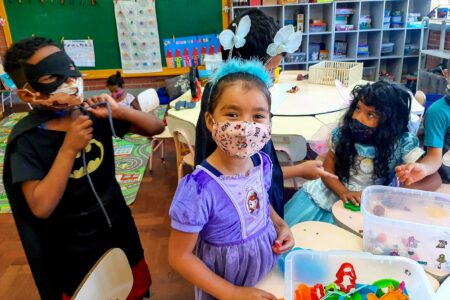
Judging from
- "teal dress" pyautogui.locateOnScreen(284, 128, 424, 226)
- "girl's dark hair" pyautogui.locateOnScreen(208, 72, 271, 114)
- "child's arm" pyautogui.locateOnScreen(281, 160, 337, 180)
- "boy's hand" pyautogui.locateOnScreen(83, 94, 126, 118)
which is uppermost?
"girl's dark hair" pyautogui.locateOnScreen(208, 72, 271, 114)

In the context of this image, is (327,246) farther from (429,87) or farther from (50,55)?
(429,87)

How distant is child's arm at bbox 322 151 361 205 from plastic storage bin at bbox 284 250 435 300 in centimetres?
42

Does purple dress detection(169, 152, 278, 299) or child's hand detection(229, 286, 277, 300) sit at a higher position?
purple dress detection(169, 152, 278, 299)

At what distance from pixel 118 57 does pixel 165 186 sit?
2.50 meters

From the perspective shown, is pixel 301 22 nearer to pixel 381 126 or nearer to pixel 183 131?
pixel 183 131

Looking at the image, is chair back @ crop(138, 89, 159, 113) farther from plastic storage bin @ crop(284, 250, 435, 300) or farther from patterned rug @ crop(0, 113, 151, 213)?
plastic storage bin @ crop(284, 250, 435, 300)

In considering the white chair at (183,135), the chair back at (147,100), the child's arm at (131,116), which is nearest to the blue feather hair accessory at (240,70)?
the child's arm at (131,116)

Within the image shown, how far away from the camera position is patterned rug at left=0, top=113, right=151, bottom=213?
300 centimetres

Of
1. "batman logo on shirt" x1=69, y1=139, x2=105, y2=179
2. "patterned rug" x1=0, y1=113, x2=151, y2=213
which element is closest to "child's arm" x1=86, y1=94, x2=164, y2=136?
"batman logo on shirt" x1=69, y1=139, x2=105, y2=179

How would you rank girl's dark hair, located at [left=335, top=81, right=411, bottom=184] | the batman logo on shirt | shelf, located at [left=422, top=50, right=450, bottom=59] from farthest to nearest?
shelf, located at [left=422, top=50, right=450, bottom=59]
girl's dark hair, located at [left=335, top=81, right=411, bottom=184]
the batman logo on shirt

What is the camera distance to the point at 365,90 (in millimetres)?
1419

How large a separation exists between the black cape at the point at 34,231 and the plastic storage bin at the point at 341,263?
31.7 inches

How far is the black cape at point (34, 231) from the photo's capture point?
3.56ft

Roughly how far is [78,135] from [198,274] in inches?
20.6
